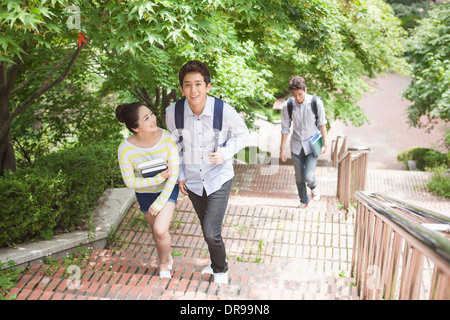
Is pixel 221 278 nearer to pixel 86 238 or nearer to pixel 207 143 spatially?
pixel 207 143

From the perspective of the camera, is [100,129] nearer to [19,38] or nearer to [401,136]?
[19,38]

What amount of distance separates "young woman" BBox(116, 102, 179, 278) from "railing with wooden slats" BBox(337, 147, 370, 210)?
2.78m

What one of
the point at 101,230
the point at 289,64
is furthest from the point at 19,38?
the point at 289,64

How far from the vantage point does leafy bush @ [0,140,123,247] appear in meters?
3.82

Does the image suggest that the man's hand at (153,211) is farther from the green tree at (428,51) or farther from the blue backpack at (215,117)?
the green tree at (428,51)

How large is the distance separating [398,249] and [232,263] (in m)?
2.06

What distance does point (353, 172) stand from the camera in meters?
5.63

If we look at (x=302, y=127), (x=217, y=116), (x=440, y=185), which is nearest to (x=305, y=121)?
(x=302, y=127)

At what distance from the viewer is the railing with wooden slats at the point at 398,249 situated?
5.27 feet

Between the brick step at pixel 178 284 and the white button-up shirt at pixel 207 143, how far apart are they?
78 cm

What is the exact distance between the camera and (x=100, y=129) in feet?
26.1

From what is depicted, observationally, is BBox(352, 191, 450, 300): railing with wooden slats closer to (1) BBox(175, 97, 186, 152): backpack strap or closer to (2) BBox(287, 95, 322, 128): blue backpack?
(1) BBox(175, 97, 186, 152): backpack strap

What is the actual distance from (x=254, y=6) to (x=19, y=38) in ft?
8.00

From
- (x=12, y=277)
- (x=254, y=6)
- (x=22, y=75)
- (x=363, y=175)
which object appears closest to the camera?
(x=12, y=277)
